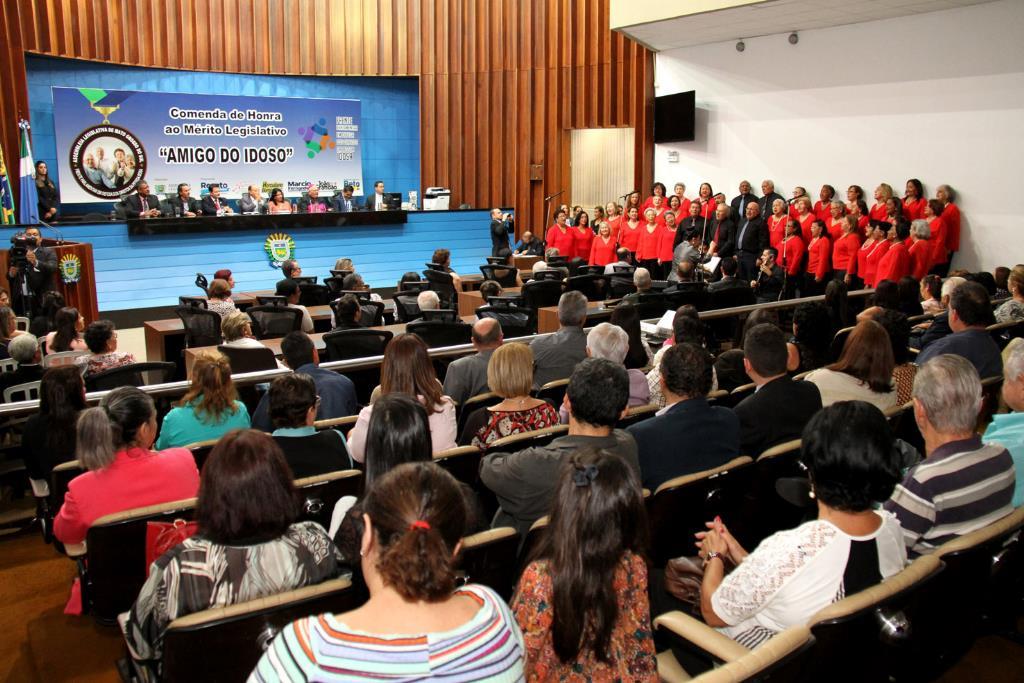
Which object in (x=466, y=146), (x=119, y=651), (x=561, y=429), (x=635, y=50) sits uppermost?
(x=635, y=50)

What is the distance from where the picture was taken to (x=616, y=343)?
13.9 feet

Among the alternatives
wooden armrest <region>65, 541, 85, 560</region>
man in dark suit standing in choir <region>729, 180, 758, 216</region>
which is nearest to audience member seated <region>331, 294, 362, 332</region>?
wooden armrest <region>65, 541, 85, 560</region>

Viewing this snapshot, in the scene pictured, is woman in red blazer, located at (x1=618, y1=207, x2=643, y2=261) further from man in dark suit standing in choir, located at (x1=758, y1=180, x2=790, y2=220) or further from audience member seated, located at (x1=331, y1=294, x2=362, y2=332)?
audience member seated, located at (x1=331, y1=294, x2=362, y2=332)

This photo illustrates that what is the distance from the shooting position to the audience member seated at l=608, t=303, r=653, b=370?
17.0ft

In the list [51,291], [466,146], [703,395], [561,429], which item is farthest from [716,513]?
[466,146]

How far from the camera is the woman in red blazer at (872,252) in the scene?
10047 millimetres

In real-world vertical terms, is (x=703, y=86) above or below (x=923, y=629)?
above

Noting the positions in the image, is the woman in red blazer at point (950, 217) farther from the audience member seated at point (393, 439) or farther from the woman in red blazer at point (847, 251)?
the audience member seated at point (393, 439)

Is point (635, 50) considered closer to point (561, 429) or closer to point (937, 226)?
point (937, 226)

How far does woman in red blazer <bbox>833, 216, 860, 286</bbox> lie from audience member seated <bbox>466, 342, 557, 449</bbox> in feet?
25.7

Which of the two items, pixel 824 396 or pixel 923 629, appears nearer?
pixel 923 629

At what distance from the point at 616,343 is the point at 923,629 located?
220 centimetres

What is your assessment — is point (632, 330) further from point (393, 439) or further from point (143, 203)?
point (143, 203)

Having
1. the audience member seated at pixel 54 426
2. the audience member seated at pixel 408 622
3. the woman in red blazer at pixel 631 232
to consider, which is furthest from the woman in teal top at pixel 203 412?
the woman in red blazer at pixel 631 232
